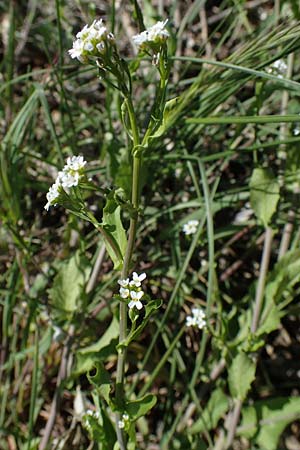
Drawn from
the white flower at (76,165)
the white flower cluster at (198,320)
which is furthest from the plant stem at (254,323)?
the white flower at (76,165)

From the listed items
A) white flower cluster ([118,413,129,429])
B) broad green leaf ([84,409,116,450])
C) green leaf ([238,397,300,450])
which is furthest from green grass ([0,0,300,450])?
white flower cluster ([118,413,129,429])

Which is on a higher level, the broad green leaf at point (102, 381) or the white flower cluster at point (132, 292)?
the white flower cluster at point (132, 292)

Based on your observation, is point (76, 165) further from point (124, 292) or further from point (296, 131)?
point (296, 131)

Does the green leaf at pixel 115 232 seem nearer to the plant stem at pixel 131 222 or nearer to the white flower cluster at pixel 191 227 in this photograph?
the plant stem at pixel 131 222

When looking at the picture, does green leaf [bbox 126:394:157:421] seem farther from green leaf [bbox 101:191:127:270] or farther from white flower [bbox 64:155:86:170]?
white flower [bbox 64:155:86:170]

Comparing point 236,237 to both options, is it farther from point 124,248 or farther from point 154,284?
point 124,248

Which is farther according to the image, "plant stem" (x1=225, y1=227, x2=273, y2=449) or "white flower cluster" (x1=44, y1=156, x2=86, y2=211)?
"plant stem" (x1=225, y1=227, x2=273, y2=449)

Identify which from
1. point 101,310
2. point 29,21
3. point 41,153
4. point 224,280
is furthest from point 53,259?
point 29,21
